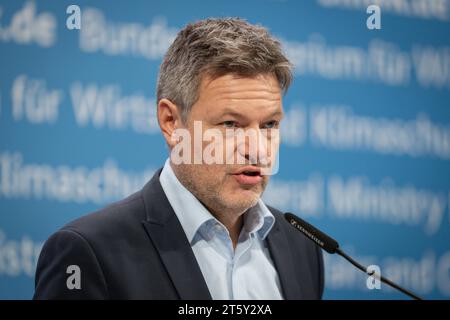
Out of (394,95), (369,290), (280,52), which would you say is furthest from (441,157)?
(280,52)

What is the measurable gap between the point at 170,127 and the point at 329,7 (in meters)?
1.31

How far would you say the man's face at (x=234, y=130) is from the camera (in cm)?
168

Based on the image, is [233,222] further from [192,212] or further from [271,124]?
[271,124]

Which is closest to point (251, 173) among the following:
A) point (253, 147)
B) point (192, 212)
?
point (253, 147)

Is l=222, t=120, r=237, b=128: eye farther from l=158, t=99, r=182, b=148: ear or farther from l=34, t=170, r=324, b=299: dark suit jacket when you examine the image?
l=34, t=170, r=324, b=299: dark suit jacket

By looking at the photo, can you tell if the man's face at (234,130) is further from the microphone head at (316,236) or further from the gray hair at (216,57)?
the microphone head at (316,236)

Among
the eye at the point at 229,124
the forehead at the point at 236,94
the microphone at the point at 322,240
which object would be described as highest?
the forehead at the point at 236,94

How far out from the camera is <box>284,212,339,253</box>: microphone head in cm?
159

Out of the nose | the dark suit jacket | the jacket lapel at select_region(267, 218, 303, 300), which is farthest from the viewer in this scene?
the jacket lapel at select_region(267, 218, 303, 300)

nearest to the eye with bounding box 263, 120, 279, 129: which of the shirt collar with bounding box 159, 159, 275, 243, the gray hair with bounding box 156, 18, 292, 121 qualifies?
the gray hair with bounding box 156, 18, 292, 121

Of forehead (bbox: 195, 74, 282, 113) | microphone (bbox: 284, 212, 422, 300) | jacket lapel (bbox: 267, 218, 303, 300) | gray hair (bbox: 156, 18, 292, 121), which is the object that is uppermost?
gray hair (bbox: 156, 18, 292, 121)

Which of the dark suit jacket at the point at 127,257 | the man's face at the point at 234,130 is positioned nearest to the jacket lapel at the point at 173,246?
the dark suit jacket at the point at 127,257
